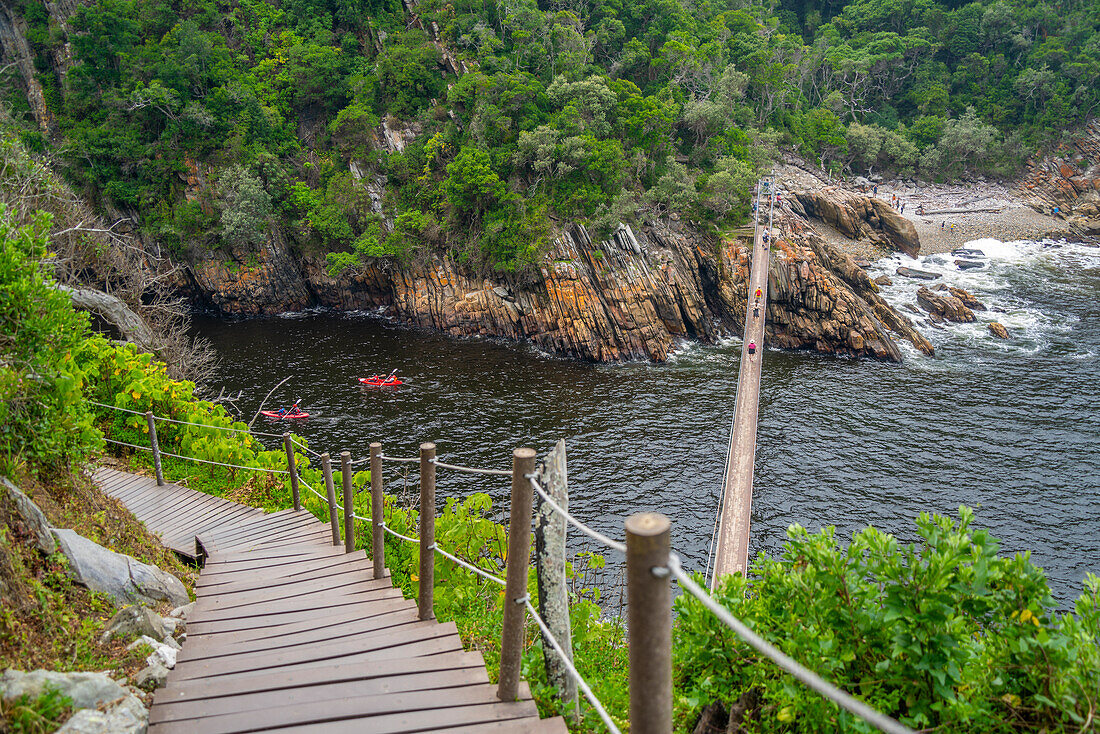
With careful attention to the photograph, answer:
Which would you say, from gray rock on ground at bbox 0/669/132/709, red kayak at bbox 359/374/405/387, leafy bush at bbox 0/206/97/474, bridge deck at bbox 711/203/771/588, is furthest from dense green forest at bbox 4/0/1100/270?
gray rock on ground at bbox 0/669/132/709

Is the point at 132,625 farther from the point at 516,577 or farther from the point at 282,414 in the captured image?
the point at 282,414

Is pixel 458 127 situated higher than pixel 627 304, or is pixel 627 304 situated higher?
pixel 458 127

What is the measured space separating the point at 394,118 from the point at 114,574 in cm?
3961

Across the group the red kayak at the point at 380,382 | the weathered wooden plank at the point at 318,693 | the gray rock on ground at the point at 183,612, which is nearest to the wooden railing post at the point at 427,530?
the weathered wooden plank at the point at 318,693

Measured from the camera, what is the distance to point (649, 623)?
203 cm

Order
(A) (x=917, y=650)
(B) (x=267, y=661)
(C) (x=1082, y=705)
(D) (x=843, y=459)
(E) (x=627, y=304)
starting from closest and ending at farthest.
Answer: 1. (C) (x=1082, y=705)
2. (A) (x=917, y=650)
3. (B) (x=267, y=661)
4. (D) (x=843, y=459)
5. (E) (x=627, y=304)

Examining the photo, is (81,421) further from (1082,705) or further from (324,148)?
(324,148)

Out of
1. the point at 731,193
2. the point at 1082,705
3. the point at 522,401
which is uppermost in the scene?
the point at 731,193

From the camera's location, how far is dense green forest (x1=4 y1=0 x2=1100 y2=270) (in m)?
35.3

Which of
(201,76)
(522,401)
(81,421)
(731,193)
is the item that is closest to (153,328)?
(522,401)

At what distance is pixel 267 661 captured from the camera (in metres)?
4.23

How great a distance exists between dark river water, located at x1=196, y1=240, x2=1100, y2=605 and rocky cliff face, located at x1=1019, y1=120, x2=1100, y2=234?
21.1m

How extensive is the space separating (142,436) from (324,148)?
34.6 m

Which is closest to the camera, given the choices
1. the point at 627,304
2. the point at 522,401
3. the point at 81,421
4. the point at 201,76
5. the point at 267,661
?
the point at 267,661
